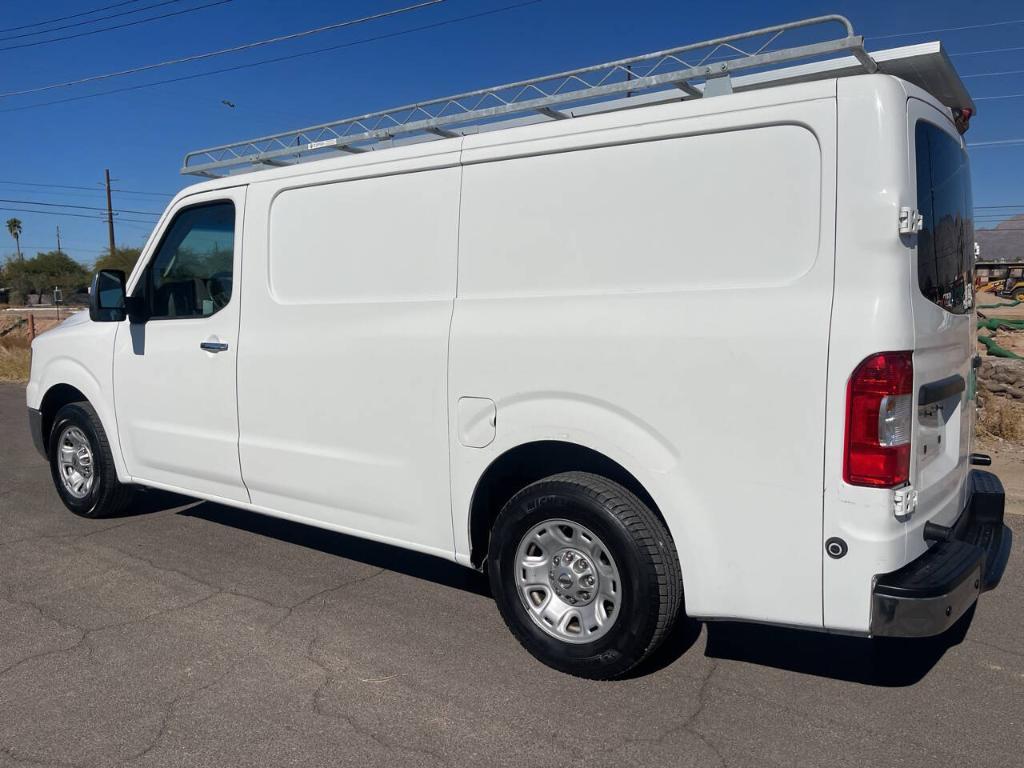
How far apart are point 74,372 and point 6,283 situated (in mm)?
83134

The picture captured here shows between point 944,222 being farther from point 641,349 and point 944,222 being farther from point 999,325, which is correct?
point 999,325

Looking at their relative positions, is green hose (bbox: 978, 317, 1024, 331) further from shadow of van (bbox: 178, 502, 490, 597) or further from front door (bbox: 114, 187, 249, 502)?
front door (bbox: 114, 187, 249, 502)

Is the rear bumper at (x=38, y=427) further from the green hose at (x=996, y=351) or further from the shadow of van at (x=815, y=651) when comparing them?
the green hose at (x=996, y=351)

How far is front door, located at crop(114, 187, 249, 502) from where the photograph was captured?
491 cm

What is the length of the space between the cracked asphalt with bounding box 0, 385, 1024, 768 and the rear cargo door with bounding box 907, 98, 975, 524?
31.5 inches

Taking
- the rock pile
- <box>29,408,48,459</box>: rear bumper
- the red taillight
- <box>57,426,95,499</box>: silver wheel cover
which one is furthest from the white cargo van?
the rock pile

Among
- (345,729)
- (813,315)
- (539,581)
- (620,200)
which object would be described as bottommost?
(345,729)

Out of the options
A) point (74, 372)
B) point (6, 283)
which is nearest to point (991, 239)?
point (6, 283)

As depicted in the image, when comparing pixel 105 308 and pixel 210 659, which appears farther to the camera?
pixel 105 308

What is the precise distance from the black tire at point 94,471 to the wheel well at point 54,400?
10cm

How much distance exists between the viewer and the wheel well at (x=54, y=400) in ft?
19.9

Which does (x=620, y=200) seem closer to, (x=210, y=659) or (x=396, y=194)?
(x=396, y=194)

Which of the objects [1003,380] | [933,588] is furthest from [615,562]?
[1003,380]

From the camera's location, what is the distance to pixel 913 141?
3053 mm
